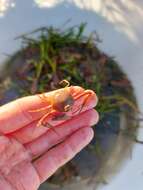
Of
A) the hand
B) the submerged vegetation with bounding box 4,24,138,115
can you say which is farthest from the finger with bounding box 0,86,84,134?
the submerged vegetation with bounding box 4,24,138,115

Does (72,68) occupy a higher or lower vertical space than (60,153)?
higher

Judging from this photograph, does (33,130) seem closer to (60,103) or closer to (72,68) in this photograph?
(60,103)

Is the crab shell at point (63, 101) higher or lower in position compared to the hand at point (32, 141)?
higher

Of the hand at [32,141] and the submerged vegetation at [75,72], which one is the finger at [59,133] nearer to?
the hand at [32,141]

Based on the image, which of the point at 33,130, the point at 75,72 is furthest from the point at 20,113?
the point at 75,72

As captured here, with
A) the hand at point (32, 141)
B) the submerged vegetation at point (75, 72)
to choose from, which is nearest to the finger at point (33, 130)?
the hand at point (32, 141)
